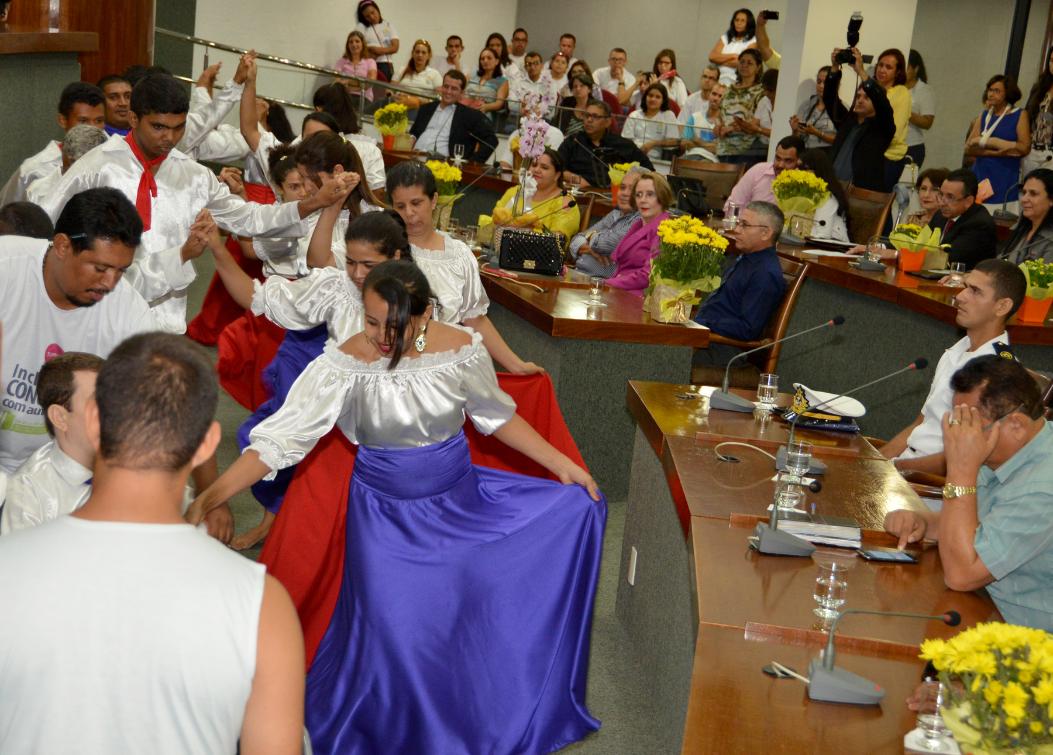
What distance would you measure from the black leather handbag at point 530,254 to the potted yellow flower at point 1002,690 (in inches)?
183

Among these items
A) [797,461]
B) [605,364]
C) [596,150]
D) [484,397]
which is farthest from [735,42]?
[484,397]

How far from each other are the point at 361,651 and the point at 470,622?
0.94 feet

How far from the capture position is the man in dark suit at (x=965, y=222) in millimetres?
6691

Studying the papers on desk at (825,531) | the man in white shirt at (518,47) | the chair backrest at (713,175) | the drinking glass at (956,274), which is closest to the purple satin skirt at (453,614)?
the papers on desk at (825,531)

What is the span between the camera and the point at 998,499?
3.08 meters

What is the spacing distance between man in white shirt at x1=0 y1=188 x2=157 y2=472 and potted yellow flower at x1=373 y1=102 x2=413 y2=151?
7.78 metres

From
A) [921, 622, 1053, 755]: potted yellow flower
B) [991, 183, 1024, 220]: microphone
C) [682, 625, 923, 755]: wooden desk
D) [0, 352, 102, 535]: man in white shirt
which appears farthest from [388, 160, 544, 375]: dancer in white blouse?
[991, 183, 1024, 220]: microphone

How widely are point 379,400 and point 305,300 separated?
3.72 feet

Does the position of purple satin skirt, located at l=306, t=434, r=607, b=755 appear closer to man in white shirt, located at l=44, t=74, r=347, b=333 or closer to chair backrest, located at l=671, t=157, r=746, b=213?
man in white shirt, located at l=44, t=74, r=347, b=333

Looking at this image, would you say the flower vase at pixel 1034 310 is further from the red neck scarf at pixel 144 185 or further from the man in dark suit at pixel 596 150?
the man in dark suit at pixel 596 150

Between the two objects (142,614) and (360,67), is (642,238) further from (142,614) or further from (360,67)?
(360,67)

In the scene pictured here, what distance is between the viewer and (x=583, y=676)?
3408 millimetres

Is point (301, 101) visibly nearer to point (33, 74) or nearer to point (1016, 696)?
point (33, 74)

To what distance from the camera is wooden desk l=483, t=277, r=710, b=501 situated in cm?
528
